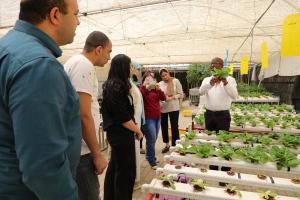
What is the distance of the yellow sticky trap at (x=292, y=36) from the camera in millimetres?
2166

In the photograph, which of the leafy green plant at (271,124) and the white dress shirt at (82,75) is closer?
the white dress shirt at (82,75)

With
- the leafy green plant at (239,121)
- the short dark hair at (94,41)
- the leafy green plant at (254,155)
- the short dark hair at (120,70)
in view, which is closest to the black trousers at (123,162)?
the short dark hair at (120,70)

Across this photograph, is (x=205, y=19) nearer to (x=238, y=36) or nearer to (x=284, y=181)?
(x=238, y=36)

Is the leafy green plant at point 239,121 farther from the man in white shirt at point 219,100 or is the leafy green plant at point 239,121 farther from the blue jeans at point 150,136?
the blue jeans at point 150,136

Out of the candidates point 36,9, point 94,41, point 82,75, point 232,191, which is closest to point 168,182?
point 232,191

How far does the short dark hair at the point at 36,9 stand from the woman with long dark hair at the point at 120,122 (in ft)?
3.68

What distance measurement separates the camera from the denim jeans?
141 cm

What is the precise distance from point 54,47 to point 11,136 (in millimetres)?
339

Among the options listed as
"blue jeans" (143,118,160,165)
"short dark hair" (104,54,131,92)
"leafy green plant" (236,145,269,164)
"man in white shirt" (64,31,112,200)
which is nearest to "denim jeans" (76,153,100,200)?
"man in white shirt" (64,31,112,200)

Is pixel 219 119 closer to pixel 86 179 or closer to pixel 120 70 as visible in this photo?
pixel 120 70

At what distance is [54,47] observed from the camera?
869 millimetres

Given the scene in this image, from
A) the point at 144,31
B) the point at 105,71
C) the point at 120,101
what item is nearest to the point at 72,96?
the point at 120,101

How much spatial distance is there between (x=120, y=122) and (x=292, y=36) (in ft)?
5.73

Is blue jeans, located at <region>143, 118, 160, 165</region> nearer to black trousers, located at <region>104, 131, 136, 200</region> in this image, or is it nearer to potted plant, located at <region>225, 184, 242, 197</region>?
black trousers, located at <region>104, 131, 136, 200</region>
